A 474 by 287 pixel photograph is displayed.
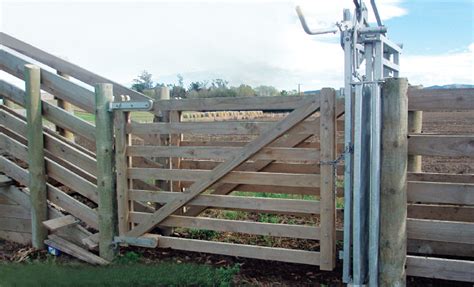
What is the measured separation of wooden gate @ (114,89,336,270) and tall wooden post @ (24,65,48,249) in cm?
113

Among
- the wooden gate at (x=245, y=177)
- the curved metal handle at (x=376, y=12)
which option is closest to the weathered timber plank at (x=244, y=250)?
the wooden gate at (x=245, y=177)

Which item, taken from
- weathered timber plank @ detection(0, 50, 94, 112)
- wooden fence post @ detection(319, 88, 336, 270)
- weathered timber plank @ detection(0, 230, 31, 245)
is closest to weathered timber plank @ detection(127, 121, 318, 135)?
wooden fence post @ detection(319, 88, 336, 270)

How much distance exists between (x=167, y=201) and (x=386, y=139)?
239 centimetres

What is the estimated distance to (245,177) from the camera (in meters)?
4.49

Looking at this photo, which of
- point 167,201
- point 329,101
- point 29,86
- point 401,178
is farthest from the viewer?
point 29,86

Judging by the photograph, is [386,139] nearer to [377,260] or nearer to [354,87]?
[354,87]

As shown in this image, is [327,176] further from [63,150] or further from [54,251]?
[54,251]

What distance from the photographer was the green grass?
4.21 meters

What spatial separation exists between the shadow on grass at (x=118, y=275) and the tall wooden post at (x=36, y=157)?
712mm

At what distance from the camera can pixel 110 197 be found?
5109 mm

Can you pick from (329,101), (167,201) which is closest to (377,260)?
(329,101)

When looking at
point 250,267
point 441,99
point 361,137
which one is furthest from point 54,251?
point 441,99

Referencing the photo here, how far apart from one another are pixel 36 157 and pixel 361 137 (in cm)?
387

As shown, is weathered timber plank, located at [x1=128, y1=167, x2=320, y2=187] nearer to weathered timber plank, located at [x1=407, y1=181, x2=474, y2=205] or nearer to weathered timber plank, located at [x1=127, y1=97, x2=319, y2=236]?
weathered timber plank, located at [x1=127, y1=97, x2=319, y2=236]
